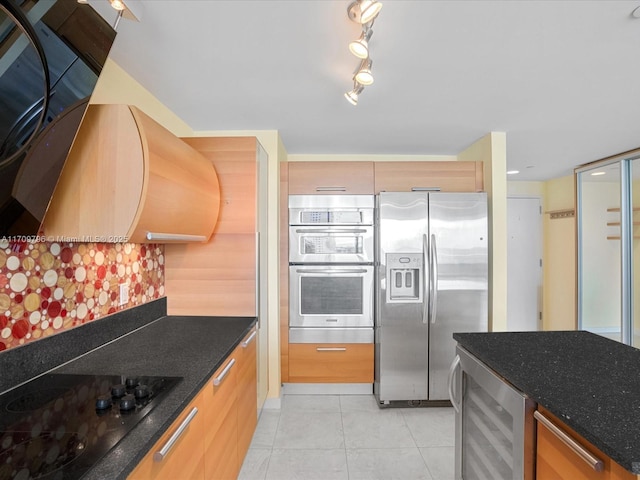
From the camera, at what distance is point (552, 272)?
4656 millimetres

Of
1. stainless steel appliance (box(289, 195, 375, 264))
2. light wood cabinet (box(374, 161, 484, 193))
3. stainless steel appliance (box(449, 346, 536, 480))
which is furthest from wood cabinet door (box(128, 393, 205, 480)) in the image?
light wood cabinet (box(374, 161, 484, 193))

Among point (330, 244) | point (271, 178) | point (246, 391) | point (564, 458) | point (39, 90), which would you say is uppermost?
point (271, 178)

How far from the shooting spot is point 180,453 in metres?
1.10

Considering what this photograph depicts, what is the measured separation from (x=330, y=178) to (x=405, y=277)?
117 cm

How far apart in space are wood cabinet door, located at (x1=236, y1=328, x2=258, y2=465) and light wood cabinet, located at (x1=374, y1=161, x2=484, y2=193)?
187cm

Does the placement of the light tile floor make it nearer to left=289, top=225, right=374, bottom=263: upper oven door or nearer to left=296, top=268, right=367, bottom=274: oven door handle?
left=296, top=268, right=367, bottom=274: oven door handle

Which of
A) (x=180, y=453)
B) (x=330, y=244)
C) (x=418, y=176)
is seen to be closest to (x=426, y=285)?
(x=330, y=244)

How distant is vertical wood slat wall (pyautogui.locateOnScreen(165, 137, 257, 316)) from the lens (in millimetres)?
2234

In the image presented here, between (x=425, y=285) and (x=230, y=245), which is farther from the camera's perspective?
(x=425, y=285)

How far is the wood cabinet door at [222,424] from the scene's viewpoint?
137 cm

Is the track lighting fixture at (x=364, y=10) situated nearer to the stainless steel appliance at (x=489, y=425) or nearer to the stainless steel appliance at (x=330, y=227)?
the stainless steel appliance at (x=489, y=425)

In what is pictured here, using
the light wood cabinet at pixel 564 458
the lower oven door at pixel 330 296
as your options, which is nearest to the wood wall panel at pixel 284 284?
the lower oven door at pixel 330 296

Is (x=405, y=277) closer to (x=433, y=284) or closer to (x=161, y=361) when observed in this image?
(x=433, y=284)

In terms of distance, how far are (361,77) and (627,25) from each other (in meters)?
1.18
